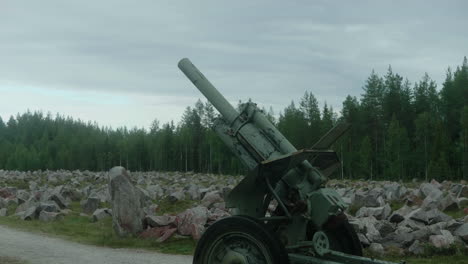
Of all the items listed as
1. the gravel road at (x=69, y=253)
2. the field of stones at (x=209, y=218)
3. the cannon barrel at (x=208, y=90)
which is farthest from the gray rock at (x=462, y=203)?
the cannon barrel at (x=208, y=90)

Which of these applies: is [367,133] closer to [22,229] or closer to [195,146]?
[195,146]

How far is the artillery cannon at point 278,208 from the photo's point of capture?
6.35 m

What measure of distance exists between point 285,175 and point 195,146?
89.7m

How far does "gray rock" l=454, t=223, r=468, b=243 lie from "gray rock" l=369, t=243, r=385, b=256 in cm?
162

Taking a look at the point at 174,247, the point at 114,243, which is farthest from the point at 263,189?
the point at 114,243

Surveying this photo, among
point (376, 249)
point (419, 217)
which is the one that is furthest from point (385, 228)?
point (419, 217)

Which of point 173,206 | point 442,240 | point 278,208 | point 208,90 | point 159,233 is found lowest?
point 159,233

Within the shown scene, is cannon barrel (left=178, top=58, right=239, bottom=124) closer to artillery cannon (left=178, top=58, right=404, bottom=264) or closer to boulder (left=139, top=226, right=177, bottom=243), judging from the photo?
artillery cannon (left=178, top=58, right=404, bottom=264)

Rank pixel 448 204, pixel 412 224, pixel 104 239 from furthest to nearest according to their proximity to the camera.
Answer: pixel 448 204 < pixel 104 239 < pixel 412 224

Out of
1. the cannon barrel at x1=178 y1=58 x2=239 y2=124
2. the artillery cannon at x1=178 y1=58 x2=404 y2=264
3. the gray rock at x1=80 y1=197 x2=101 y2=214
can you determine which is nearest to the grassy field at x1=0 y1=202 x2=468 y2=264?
the gray rock at x1=80 y1=197 x2=101 y2=214

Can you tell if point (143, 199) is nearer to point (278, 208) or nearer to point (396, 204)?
point (396, 204)

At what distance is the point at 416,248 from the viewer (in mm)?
10766

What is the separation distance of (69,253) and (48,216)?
6328 millimetres

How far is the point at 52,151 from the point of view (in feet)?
445
